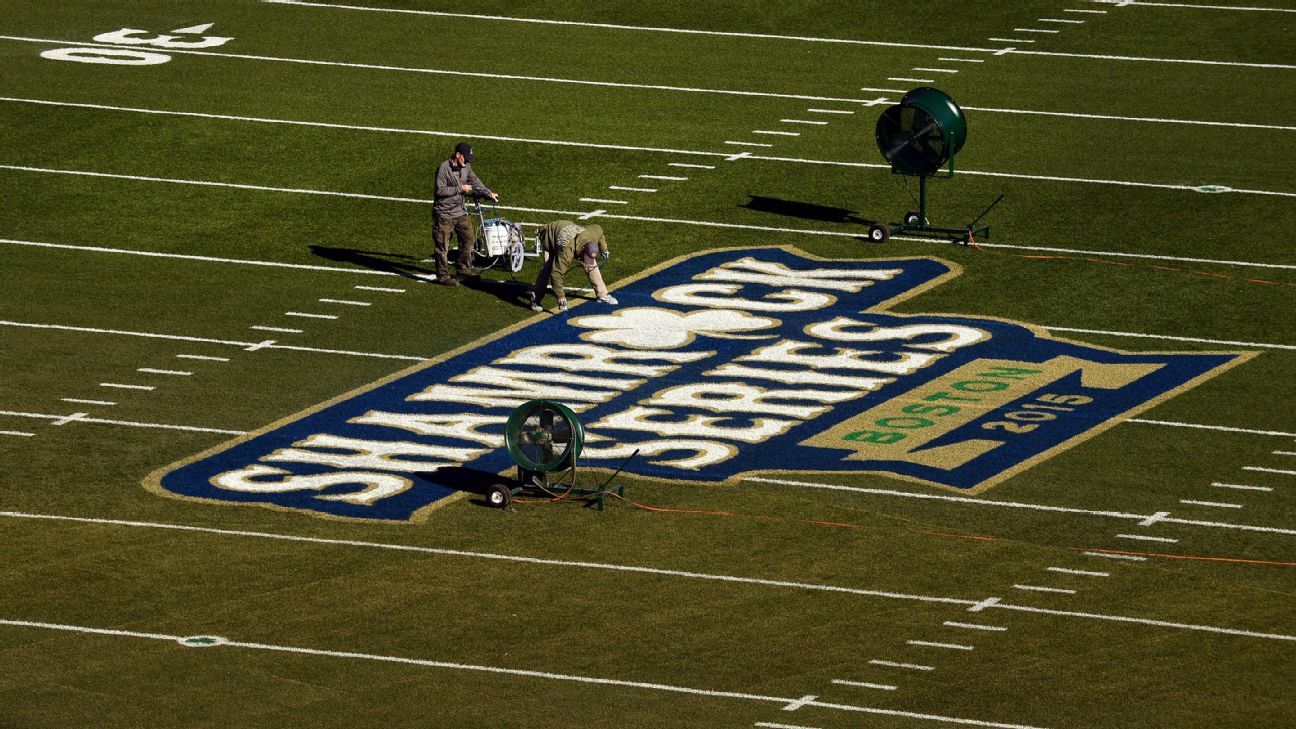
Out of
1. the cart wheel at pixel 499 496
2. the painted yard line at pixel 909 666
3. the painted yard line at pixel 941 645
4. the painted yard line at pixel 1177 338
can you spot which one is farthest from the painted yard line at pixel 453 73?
the painted yard line at pixel 909 666

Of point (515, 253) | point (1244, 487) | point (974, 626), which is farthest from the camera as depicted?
point (515, 253)

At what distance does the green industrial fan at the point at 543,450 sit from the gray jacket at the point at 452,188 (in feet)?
24.9

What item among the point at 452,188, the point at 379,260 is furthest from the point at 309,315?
the point at 379,260

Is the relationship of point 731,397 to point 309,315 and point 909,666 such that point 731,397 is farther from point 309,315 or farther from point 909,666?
point 909,666

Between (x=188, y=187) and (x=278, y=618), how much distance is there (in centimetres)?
1598

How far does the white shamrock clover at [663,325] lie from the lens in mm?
31312

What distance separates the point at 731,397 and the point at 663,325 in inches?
107

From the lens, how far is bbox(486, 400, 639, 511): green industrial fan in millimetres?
25266

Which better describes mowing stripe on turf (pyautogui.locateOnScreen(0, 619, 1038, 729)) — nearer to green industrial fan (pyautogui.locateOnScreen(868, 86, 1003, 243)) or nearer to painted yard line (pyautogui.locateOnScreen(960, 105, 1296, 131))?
green industrial fan (pyautogui.locateOnScreen(868, 86, 1003, 243))

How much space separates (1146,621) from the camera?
22.8 meters

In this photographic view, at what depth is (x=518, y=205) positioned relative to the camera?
36.6 meters

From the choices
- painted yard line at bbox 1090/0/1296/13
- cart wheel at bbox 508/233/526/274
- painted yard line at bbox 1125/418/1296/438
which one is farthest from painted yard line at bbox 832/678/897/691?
painted yard line at bbox 1090/0/1296/13

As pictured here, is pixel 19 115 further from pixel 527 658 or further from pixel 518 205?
pixel 527 658

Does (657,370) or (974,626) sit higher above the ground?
(657,370)
